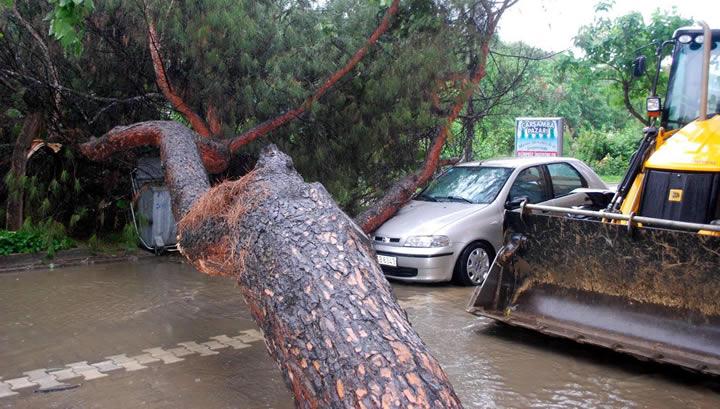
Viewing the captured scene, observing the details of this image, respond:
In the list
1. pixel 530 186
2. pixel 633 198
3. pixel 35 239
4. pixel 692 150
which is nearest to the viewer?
pixel 692 150

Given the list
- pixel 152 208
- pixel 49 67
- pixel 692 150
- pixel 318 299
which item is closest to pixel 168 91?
pixel 49 67

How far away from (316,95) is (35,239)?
4856 mm

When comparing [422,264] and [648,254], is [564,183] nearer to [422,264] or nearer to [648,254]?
[422,264]

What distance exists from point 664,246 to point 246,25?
605 centimetres

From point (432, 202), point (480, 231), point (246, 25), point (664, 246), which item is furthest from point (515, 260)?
point (246, 25)

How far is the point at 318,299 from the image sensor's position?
113 inches

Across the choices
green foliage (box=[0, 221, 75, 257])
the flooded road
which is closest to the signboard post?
the flooded road

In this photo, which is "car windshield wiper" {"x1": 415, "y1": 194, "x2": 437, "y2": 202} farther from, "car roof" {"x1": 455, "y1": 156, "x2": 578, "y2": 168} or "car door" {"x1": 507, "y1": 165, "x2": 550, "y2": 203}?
"car door" {"x1": 507, "y1": 165, "x2": 550, "y2": 203}

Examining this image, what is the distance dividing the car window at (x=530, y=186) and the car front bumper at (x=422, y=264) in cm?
141

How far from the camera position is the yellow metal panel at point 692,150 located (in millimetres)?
5990

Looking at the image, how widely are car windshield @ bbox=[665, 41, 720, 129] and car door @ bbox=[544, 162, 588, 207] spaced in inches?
91.1

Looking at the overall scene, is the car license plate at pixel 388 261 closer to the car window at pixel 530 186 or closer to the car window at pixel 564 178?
the car window at pixel 530 186

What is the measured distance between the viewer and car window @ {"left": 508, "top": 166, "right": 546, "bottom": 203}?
9.37 meters

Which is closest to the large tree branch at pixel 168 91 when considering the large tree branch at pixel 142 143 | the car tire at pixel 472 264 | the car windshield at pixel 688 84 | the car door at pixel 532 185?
the large tree branch at pixel 142 143
